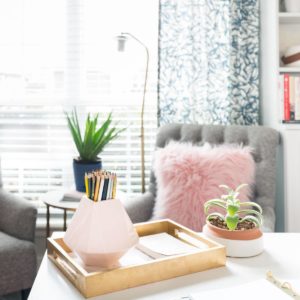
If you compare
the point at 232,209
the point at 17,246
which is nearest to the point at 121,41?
the point at 17,246

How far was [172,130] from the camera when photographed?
2.29 meters

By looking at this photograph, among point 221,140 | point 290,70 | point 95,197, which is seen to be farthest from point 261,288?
point 290,70

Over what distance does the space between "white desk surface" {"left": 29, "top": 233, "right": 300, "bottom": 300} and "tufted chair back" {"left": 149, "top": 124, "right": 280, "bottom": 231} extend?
91cm

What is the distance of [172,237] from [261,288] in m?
0.31

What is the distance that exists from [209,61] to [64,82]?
0.97m

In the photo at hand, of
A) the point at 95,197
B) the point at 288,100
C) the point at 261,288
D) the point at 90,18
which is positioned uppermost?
the point at 90,18

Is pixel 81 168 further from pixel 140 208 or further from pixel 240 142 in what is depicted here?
pixel 240 142

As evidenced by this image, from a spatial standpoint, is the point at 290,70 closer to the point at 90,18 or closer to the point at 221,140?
the point at 221,140

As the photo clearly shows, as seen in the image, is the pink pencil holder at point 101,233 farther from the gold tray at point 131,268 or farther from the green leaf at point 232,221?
the green leaf at point 232,221

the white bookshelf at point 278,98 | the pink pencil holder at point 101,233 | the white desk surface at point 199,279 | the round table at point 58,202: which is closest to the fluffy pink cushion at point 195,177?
the white bookshelf at point 278,98

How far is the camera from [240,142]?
7.14ft

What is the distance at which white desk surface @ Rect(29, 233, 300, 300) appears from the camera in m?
0.81

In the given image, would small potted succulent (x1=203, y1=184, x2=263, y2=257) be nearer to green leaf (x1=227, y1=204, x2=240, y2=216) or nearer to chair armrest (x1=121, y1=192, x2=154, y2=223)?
green leaf (x1=227, y1=204, x2=240, y2=216)

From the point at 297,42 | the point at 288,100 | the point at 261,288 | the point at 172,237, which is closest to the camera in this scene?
the point at 261,288
